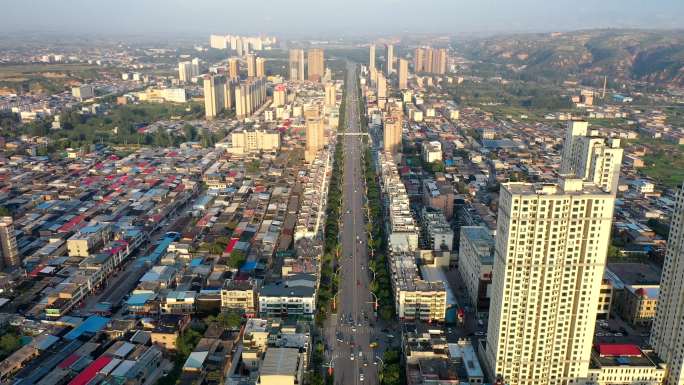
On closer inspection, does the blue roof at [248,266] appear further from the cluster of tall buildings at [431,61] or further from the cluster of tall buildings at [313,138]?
the cluster of tall buildings at [431,61]

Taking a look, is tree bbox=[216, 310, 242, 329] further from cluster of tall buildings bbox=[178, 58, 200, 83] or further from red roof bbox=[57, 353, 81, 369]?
cluster of tall buildings bbox=[178, 58, 200, 83]

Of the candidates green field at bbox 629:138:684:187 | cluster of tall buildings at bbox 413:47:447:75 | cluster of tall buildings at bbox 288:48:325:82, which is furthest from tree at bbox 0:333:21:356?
cluster of tall buildings at bbox 413:47:447:75

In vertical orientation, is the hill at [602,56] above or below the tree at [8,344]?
above

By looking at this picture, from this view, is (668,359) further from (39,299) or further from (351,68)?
(351,68)

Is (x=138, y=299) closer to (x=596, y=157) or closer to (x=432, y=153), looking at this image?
(x=596, y=157)

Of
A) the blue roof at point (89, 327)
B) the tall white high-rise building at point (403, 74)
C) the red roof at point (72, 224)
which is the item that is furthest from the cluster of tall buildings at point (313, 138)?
the tall white high-rise building at point (403, 74)

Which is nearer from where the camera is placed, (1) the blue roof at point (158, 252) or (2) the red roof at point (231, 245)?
(1) the blue roof at point (158, 252)
